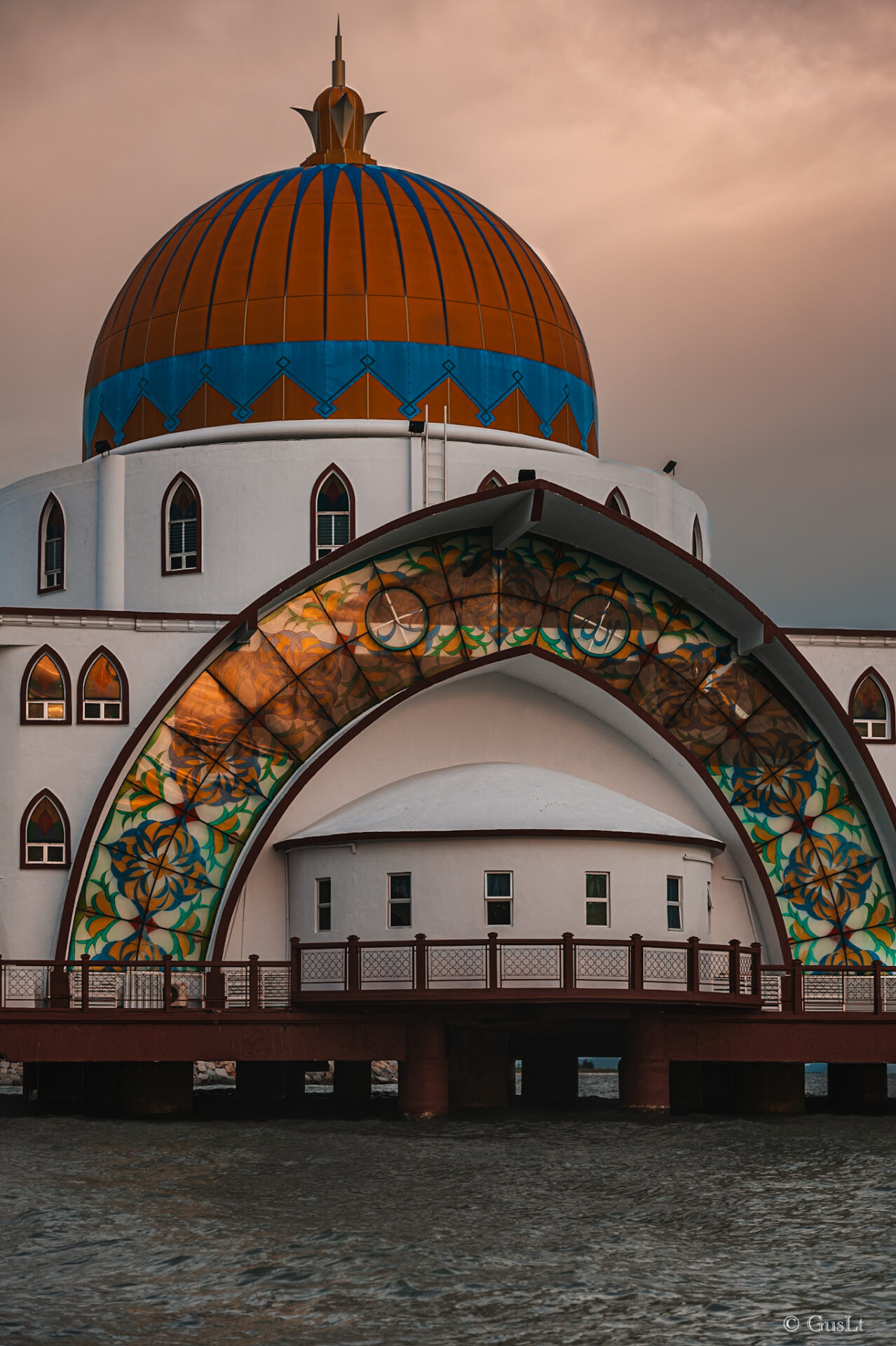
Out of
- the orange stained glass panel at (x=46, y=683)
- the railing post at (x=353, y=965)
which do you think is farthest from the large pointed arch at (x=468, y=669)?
the railing post at (x=353, y=965)

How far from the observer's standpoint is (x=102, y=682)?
32719 millimetres

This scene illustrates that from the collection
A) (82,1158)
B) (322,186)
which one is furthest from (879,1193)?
(322,186)

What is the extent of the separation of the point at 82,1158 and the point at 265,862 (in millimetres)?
8277

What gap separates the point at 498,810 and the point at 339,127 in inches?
790

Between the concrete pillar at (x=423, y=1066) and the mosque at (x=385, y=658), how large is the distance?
4.51 ft

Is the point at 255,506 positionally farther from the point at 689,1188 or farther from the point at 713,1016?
the point at 689,1188

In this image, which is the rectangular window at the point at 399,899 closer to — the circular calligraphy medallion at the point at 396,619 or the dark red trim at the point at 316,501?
the circular calligraphy medallion at the point at 396,619

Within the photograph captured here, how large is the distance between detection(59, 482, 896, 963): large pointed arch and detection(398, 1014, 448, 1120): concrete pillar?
4.34 metres

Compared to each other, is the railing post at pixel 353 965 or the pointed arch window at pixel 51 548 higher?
the pointed arch window at pixel 51 548

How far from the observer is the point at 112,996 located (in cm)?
3019

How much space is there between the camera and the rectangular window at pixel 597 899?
30.4 metres

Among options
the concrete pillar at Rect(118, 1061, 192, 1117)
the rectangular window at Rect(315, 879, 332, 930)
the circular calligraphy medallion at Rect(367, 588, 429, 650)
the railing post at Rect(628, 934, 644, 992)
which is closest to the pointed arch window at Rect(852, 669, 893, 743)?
the circular calligraphy medallion at Rect(367, 588, 429, 650)

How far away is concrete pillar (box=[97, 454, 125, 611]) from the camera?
37.4 meters

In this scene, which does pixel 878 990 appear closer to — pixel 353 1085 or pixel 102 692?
pixel 353 1085
